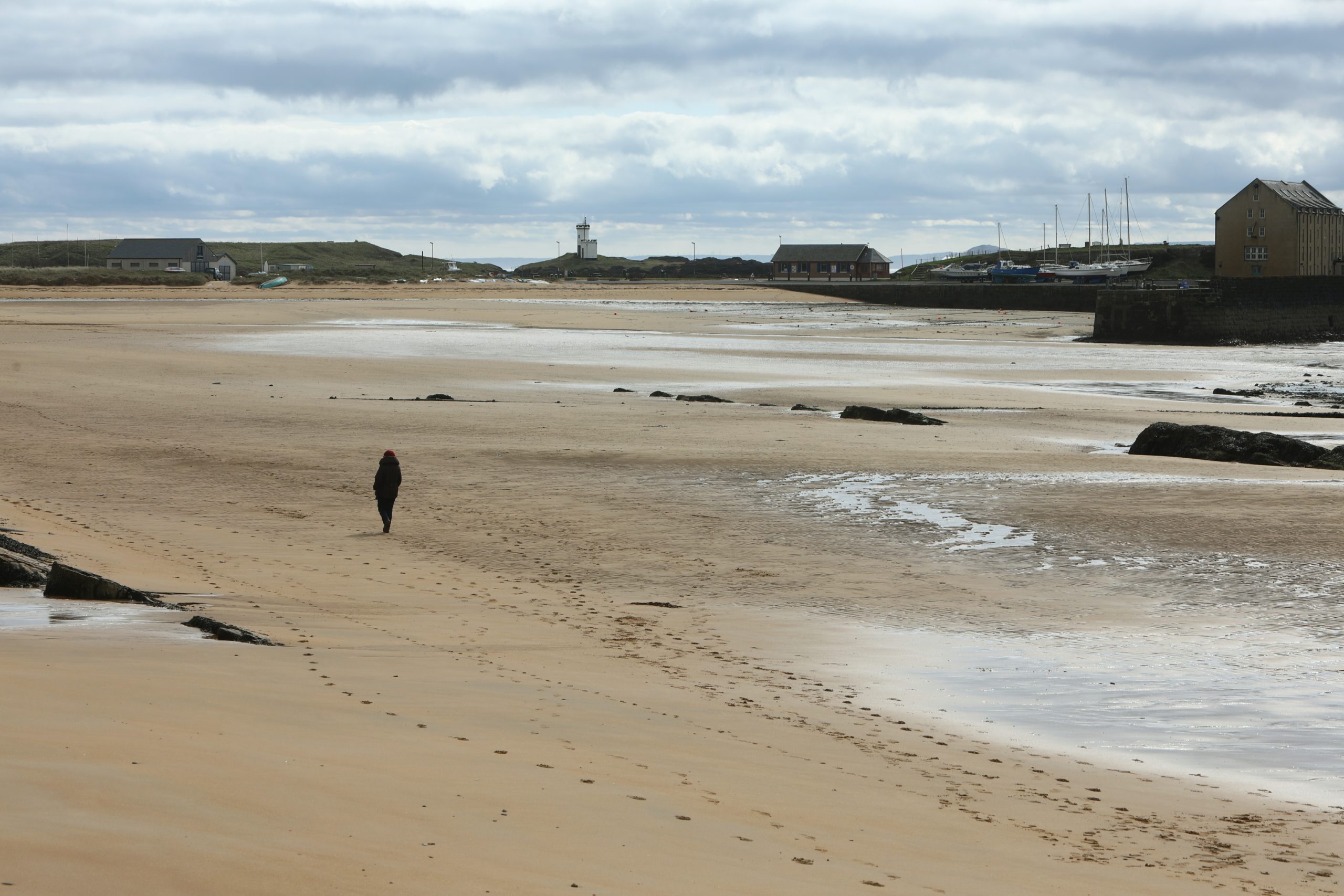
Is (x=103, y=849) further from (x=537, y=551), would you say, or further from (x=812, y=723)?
(x=537, y=551)

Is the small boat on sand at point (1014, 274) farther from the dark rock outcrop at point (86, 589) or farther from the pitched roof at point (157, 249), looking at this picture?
the dark rock outcrop at point (86, 589)

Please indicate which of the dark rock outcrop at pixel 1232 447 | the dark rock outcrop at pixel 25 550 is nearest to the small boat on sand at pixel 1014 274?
the dark rock outcrop at pixel 1232 447

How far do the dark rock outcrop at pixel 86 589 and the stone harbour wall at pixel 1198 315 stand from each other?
52.7 meters

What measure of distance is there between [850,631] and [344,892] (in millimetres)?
6855

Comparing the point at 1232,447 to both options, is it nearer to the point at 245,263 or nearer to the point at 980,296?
the point at 980,296

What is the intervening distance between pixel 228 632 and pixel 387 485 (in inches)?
217

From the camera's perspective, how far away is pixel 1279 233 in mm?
84500

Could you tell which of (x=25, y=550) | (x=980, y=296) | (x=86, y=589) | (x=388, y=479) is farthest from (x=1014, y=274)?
(x=86, y=589)

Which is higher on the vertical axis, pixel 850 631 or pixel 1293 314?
pixel 1293 314

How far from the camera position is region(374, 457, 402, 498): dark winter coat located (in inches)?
531

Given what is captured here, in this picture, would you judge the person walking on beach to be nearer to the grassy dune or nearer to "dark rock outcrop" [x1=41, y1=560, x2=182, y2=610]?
"dark rock outcrop" [x1=41, y1=560, x2=182, y2=610]

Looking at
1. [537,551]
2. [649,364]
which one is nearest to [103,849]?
[537,551]

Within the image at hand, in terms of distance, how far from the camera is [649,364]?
3719cm

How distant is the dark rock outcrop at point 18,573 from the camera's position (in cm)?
927
